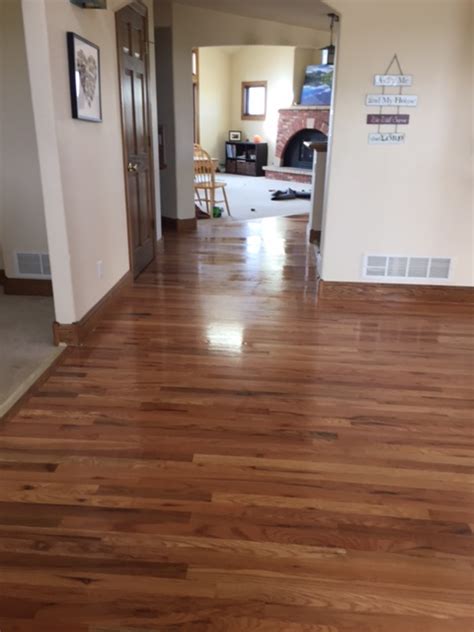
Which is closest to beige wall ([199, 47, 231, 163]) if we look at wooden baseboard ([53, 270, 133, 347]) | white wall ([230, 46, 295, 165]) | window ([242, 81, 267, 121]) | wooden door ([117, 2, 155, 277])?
white wall ([230, 46, 295, 165])

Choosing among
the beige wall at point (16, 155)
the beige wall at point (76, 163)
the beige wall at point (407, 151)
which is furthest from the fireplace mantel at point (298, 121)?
the beige wall at point (16, 155)

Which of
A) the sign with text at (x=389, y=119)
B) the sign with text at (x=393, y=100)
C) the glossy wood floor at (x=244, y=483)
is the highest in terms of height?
the sign with text at (x=393, y=100)

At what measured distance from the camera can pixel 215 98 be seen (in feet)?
44.4

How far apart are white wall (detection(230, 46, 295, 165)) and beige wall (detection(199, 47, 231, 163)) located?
20 centimetres

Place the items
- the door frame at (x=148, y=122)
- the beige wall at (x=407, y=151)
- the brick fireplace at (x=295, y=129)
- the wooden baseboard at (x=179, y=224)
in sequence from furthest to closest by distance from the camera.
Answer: the brick fireplace at (x=295, y=129), the wooden baseboard at (x=179, y=224), the door frame at (x=148, y=122), the beige wall at (x=407, y=151)

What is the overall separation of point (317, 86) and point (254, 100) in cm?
214

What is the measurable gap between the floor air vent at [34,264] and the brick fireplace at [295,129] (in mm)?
8844

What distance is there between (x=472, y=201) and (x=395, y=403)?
1.97m

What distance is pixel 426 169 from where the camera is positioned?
12.1 feet

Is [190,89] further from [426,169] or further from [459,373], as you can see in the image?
[459,373]

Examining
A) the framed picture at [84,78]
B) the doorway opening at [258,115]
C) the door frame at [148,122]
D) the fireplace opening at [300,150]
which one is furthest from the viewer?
→ the fireplace opening at [300,150]

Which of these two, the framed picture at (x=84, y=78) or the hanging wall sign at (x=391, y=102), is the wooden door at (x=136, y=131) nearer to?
the framed picture at (x=84, y=78)

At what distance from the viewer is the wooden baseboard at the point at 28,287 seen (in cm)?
398

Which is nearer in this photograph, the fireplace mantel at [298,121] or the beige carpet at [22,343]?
the beige carpet at [22,343]
